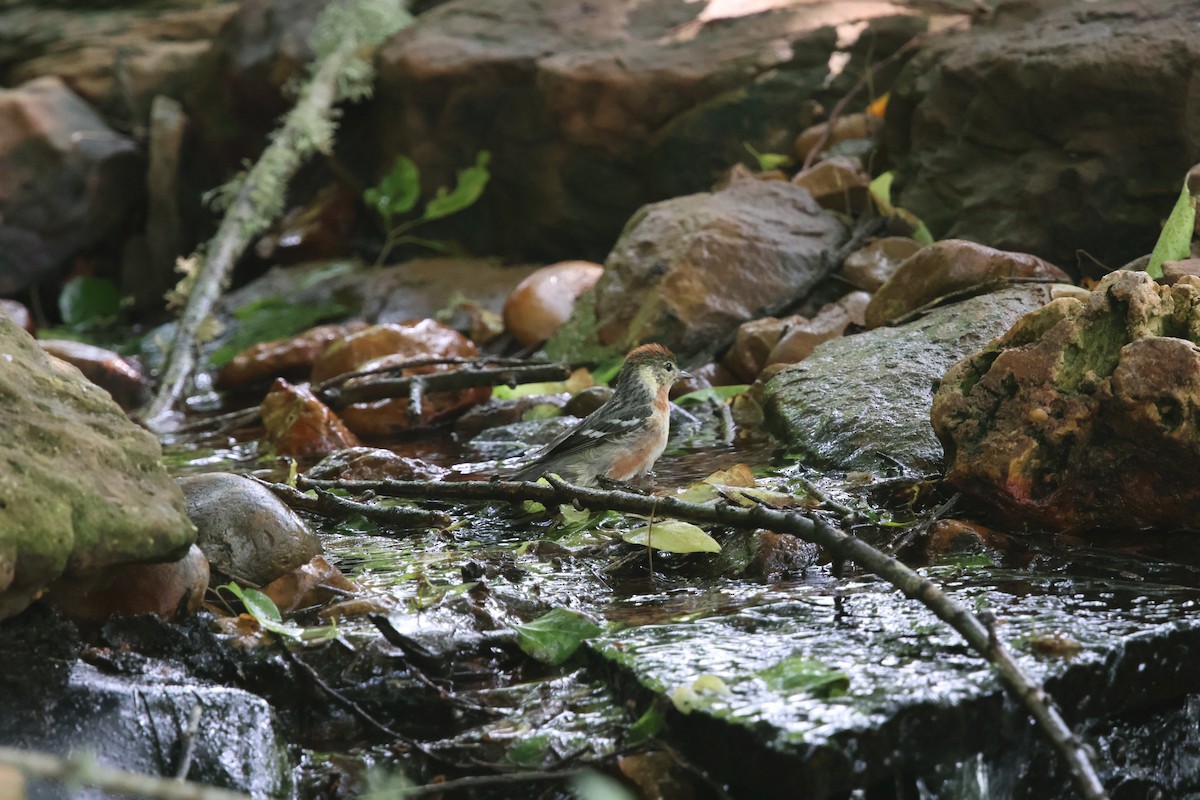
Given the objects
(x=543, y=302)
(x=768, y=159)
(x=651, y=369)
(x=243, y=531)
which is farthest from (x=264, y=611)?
(x=768, y=159)

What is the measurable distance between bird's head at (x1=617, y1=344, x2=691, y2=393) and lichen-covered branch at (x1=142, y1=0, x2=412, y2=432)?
4697 millimetres

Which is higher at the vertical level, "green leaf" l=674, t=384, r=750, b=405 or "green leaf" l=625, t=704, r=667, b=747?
"green leaf" l=625, t=704, r=667, b=747

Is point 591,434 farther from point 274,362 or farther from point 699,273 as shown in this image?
point 274,362

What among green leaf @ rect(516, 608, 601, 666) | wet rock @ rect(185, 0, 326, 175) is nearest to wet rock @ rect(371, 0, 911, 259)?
wet rock @ rect(185, 0, 326, 175)

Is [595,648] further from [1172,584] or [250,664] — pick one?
[1172,584]

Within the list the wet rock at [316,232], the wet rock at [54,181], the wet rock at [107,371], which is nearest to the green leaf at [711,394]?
the wet rock at [107,371]

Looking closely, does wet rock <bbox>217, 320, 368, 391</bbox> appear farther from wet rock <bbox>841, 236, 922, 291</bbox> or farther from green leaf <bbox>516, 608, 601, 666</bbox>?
green leaf <bbox>516, 608, 601, 666</bbox>

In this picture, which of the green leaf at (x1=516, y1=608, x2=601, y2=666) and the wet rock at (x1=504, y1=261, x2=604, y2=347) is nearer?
the green leaf at (x1=516, y1=608, x2=601, y2=666)

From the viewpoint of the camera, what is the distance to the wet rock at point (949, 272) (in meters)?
5.41

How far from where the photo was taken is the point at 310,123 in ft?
31.7

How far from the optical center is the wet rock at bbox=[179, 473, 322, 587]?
9.87ft

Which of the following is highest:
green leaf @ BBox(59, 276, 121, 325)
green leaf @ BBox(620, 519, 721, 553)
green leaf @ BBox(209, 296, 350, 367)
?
green leaf @ BBox(620, 519, 721, 553)

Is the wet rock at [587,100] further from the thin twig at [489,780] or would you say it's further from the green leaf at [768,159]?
the thin twig at [489,780]

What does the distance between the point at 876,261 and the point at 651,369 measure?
2.30m
